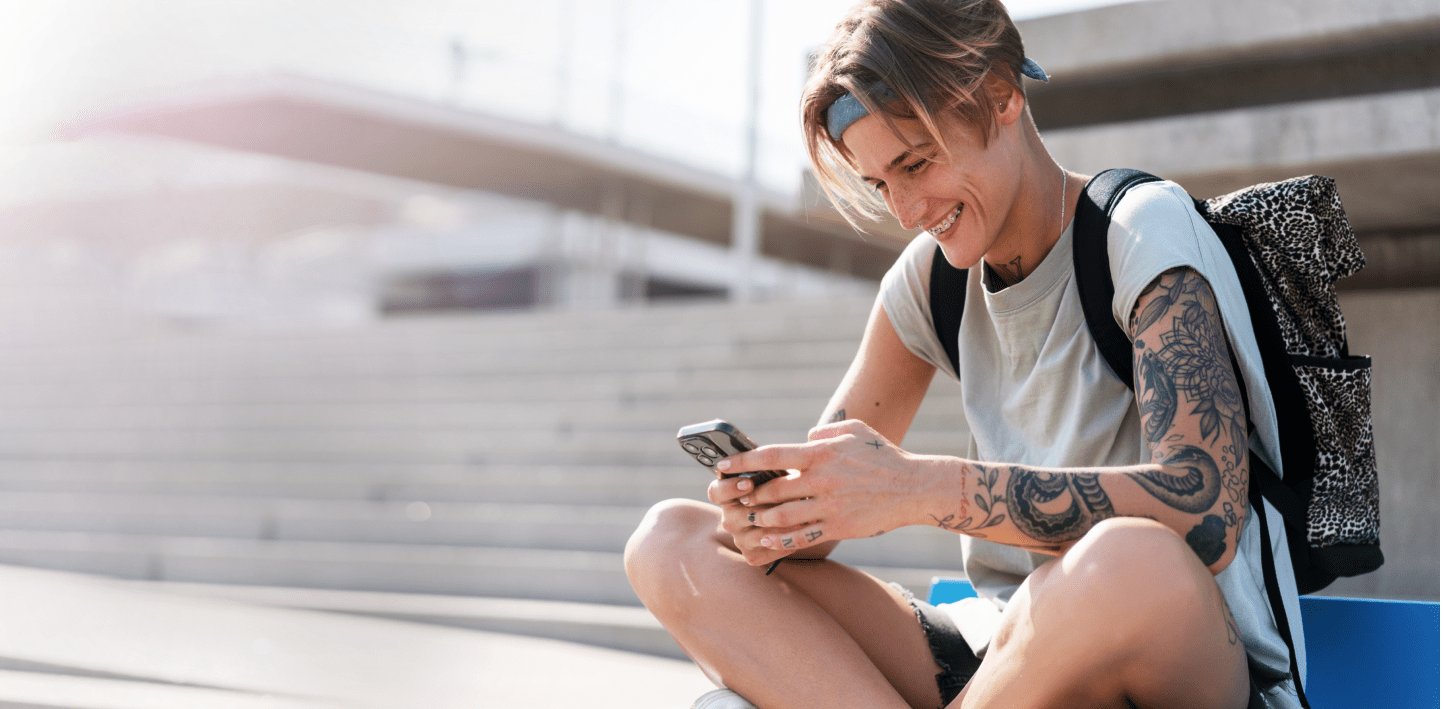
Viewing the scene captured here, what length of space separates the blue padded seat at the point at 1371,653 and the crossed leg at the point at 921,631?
0.65 meters

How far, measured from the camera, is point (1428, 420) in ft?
12.3

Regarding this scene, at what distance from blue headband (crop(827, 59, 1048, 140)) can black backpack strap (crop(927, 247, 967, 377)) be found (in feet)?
1.09

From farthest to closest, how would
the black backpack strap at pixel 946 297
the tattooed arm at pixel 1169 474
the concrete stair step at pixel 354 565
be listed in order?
1. the concrete stair step at pixel 354 565
2. the black backpack strap at pixel 946 297
3. the tattooed arm at pixel 1169 474

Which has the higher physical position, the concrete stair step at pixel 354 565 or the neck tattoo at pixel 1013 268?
the neck tattoo at pixel 1013 268

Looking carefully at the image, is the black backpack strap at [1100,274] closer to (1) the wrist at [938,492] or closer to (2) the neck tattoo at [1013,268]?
(2) the neck tattoo at [1013,268]

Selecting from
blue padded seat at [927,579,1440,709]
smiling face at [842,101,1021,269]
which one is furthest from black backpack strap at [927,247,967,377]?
blue padded seat at [927,579,1440,709]

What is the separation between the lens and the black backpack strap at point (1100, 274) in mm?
1511

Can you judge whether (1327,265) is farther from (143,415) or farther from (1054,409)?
(143,415)

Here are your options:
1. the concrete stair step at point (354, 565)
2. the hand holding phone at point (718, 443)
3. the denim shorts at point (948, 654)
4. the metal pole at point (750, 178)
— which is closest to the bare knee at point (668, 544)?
the hand holding phone at point (718, 443)

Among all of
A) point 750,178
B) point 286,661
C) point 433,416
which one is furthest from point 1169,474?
point 750,178

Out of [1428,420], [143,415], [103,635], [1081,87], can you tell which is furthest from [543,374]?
[1428,420]

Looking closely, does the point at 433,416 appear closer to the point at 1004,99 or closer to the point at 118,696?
the point at 118,696

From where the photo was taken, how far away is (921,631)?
1.72m

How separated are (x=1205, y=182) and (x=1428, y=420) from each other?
4.12ft
